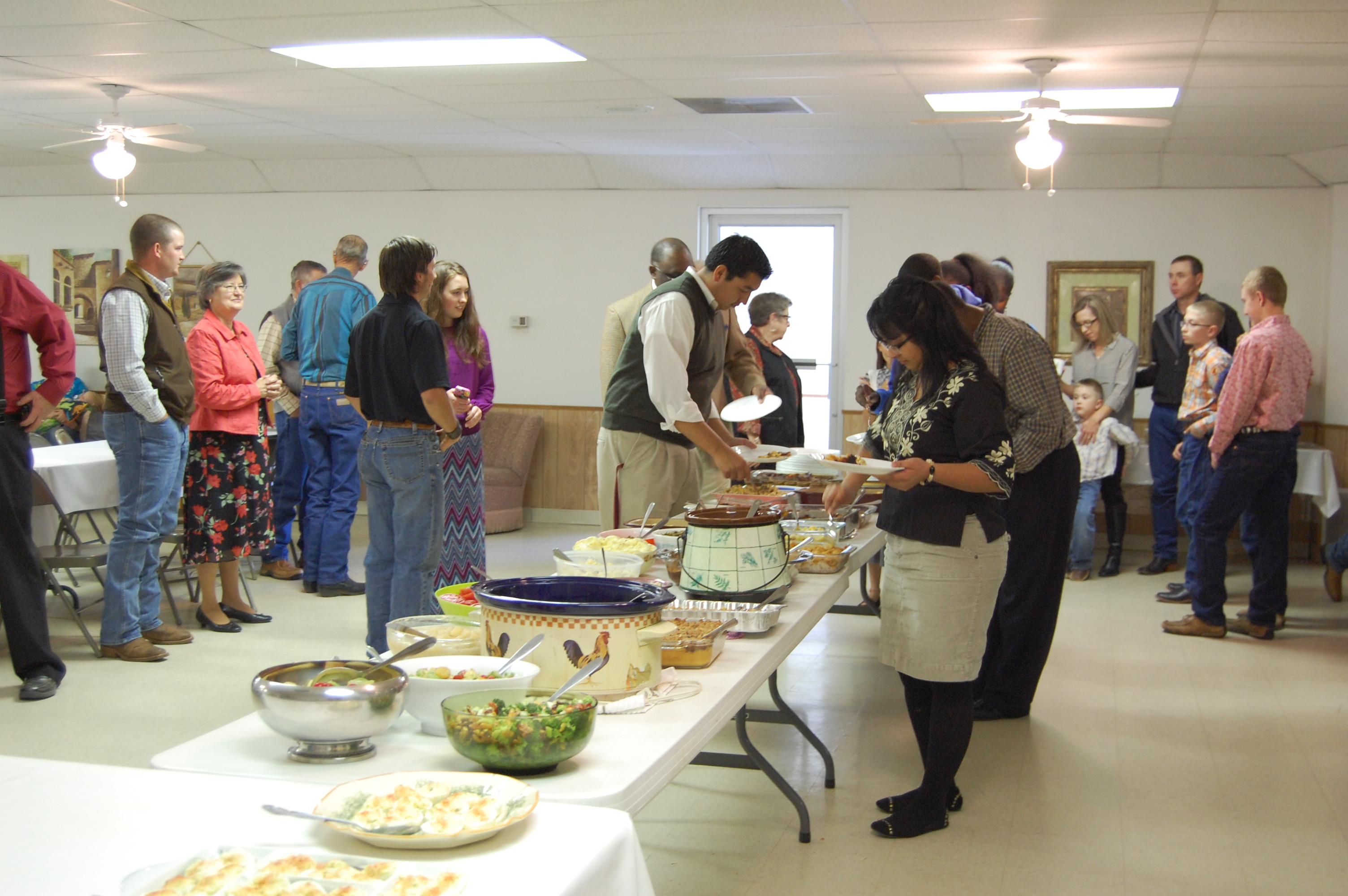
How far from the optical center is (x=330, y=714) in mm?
1533

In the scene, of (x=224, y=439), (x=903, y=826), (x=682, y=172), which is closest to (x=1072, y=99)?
(x=682, y=172)

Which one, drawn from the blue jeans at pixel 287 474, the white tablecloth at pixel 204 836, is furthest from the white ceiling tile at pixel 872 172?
the white tablecloth at pixel 204 836

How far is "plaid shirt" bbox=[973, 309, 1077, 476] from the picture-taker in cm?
351

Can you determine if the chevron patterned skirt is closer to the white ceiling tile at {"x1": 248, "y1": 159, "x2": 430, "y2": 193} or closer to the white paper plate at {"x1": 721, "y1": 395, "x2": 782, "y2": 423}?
the white paper plate at {"x1": 721, "y1": 395, "x2": 782, "y2": 423}

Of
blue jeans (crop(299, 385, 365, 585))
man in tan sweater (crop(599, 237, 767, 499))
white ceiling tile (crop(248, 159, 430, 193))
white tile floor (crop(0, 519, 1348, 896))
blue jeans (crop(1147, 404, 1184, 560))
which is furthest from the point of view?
white ceiling tile (crop(248, 159, 430, 193))

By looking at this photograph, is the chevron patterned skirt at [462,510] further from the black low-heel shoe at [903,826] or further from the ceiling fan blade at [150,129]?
the ceiling fan blade at [150,129]

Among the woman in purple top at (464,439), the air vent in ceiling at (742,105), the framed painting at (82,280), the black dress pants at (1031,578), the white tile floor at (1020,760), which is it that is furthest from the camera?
the framed painting at (82,280)

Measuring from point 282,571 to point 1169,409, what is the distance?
5.48 metres

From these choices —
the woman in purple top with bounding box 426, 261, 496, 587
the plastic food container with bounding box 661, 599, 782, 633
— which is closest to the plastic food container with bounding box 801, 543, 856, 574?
the plastic food container with bounding box 661, 599, 782, 633

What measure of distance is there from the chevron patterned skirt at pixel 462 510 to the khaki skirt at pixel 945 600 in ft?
9.21

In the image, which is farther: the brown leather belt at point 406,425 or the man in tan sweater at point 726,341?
the man in tan sweater at point 726,341

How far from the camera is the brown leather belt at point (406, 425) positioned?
4180 mm

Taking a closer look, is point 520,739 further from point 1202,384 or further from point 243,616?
point 1202,384

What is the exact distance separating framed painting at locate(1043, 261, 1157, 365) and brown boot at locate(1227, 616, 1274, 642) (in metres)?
2.83
